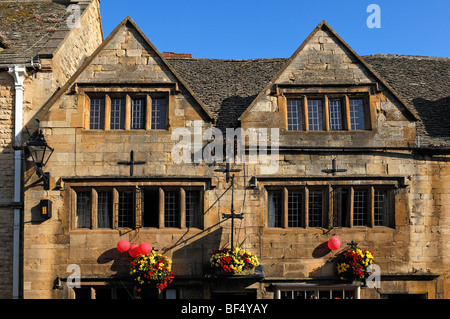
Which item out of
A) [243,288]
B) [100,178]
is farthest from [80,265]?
[243,288]

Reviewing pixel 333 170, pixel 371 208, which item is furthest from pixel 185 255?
pixel 371 208

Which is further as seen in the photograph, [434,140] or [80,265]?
[434,140]

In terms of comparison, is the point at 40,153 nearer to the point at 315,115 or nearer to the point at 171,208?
the point at 171,208

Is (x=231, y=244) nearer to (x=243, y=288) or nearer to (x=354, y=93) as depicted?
(x=243, y=288)

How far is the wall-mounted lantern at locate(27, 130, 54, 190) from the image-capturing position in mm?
10641

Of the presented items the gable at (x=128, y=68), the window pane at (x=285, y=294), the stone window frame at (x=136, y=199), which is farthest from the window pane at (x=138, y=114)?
the window pane at (x=285, y=294)

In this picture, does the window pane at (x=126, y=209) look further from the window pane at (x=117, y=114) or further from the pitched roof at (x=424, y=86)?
the pitched roof at (x=424, y=86)

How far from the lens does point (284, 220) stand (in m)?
11.6

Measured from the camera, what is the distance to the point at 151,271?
10.4m

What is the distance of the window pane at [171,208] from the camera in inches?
459

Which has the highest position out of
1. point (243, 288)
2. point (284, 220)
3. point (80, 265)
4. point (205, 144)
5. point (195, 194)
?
point (205, 144)

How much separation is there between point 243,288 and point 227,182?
311 centimetres

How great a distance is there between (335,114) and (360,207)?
3.00m

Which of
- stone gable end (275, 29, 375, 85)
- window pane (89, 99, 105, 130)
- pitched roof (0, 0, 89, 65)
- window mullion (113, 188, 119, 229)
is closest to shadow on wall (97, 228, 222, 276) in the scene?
window mullion (113, 188, 119, 229)
